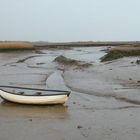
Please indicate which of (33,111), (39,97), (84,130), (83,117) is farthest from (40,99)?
(84,130)

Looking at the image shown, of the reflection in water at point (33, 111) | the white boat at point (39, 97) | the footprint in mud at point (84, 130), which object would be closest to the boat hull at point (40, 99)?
the white boat at point (39, 97)

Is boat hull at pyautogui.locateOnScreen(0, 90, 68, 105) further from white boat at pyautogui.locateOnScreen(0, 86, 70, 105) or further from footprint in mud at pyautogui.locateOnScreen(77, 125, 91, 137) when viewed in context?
footprint in mud at pyautogui.locateOnScreen(77, 125, 91, 137)

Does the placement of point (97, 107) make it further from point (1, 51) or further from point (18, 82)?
point (1, 51)

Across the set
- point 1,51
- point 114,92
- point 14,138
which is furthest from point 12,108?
point 1,51

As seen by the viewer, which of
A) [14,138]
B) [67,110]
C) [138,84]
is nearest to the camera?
[14,138]

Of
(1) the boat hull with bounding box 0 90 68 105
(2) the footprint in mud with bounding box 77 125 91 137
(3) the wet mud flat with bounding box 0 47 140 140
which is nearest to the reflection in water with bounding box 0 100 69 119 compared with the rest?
(3) the wet mud flat with bounding box 0 47 140 140

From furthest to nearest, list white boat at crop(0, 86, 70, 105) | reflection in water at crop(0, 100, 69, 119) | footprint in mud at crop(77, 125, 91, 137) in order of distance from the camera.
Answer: white boat at crop(0, 86, 70, 105) < reflection in water at crop(0, 100, 69, 119) < footprint in mud at crop(77, 125, 91, 137)

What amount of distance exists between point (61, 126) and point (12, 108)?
336 cm

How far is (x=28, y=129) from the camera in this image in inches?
431

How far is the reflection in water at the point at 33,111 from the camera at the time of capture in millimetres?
12976

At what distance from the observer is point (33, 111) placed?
1361 centimetres

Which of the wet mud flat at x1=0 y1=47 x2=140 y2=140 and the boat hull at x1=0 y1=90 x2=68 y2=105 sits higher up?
the boat hull at x1=0 y1=90 x2=68 y2=105

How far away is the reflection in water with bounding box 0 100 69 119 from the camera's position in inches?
511

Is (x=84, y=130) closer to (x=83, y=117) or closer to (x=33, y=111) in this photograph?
(x=83, y=117)
